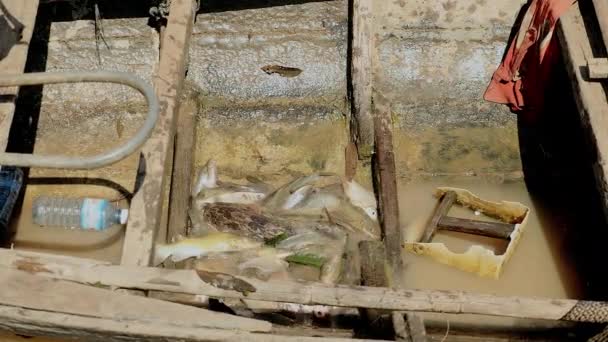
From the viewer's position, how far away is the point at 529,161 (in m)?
4.87

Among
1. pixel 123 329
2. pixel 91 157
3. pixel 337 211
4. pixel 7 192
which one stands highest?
pixel 7 192

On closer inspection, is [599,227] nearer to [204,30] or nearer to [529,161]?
[529,161]

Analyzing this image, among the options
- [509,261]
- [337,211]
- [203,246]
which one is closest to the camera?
[203,246]

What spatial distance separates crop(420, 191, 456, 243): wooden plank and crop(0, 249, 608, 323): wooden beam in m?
1.36

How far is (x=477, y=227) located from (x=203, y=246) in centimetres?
181

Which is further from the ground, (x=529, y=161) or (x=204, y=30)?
(x=204, y=30)

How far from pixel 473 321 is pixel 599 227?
3.62 feet

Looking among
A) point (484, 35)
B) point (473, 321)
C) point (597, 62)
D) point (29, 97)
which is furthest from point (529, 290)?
point (29, 97)

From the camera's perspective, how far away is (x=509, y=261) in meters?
4.30

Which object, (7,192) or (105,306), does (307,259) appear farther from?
(7,192)

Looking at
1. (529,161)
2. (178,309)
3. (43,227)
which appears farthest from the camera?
(529,161)

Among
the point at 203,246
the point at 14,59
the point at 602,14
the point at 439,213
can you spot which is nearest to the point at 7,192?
the point at 14,59

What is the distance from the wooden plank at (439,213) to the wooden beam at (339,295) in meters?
1.36

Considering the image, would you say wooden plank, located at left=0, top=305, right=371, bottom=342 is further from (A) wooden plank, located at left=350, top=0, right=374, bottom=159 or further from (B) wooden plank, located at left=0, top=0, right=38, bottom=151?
(A) wooden plank, located at left=350, top=0, right=374, bottom=159
